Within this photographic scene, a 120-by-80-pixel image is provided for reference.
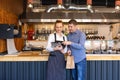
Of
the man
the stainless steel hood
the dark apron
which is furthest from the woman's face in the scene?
the stainless steel hood

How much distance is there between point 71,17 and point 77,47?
15.4ft

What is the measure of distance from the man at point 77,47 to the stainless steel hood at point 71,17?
445 cm

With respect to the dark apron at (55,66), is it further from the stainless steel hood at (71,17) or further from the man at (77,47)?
the stainless steel hood at (71,17)

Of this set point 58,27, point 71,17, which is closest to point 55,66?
point 58,27

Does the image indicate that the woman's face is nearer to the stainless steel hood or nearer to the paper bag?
the paper bag

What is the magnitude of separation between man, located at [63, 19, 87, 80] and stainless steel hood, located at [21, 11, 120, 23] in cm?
445

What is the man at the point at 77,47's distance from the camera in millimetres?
4359

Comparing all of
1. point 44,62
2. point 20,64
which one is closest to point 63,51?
point 44,62

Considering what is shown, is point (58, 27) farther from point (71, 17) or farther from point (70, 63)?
point (71, 17)

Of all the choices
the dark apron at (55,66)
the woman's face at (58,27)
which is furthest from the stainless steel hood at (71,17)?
the woman's face at (58,27)

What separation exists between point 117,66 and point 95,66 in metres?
0.42

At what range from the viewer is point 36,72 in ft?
16.3

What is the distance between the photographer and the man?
14.3 feet

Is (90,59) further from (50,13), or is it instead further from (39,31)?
(39,31)
